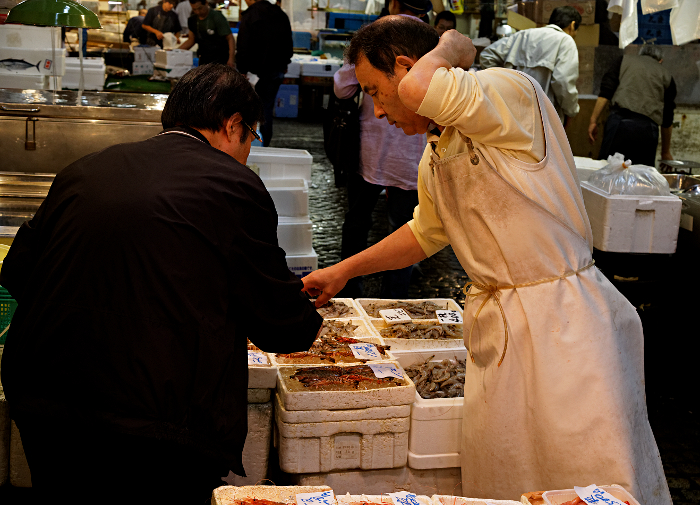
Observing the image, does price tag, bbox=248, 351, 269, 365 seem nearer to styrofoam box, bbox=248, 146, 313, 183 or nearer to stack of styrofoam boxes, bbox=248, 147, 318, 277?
stack of styrofoam boxes, bbox=248, 147, 318, 277

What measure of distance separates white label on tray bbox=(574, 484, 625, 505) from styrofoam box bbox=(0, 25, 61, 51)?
20.0 feet

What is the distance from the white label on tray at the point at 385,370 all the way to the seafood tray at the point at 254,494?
0.88 meters

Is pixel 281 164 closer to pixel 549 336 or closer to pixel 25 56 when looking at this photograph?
pixel 25 56

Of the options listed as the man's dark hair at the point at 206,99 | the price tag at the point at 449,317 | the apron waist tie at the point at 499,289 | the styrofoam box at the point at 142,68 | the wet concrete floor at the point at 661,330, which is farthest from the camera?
the styrofoam box at the point at 142,68

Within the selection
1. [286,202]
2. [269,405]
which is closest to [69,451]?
[269,405]

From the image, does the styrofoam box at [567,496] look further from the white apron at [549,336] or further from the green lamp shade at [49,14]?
the green lamp shade at [49,14]

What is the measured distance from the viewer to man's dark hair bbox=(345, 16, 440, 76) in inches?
88.3

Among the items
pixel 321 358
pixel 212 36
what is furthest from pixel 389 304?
pixel 212 36

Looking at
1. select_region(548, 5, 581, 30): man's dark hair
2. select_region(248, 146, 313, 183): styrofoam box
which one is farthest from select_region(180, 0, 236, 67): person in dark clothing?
select_region(248, 146, 313, 183): styrofoam box

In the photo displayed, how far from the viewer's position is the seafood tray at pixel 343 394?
2746 mm

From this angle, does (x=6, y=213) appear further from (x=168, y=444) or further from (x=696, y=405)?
(x=696, y=405)

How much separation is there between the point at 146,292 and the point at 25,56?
18.6 feet

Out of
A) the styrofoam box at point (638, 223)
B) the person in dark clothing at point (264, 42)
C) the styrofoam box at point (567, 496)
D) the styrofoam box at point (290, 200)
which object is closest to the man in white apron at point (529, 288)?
the styrofoam box at point (567, 496)

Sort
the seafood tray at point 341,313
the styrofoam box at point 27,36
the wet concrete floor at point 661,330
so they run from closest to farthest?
the seafood tray at point 341,313
the wet concrete floor at point 661,330
the styrofoam box at point 27,36
